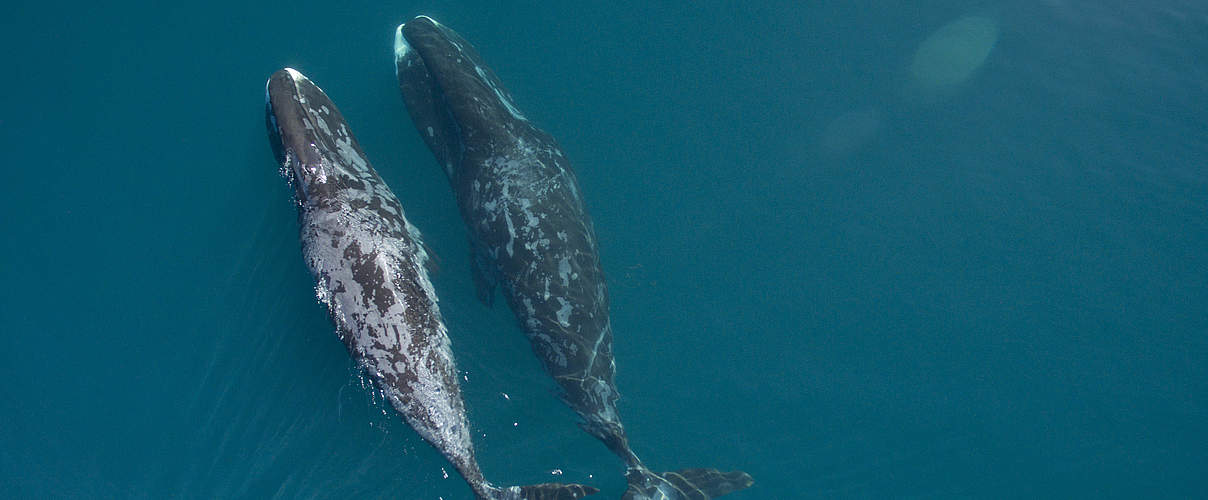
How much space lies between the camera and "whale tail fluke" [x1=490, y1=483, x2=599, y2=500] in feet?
20.2

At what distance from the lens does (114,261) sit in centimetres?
838

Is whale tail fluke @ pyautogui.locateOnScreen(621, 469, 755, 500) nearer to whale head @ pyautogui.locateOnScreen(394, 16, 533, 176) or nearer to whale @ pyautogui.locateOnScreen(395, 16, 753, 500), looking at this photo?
whale @ pyautogui.locateOnScreen(395, 16, 753, 500)

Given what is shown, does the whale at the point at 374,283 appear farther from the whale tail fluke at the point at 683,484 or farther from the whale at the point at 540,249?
the whale at the point at 540,249

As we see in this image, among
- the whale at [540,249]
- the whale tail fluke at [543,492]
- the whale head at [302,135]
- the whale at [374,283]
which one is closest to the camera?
the whale at [374,283]

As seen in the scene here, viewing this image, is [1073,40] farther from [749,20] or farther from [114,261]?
[114,261]

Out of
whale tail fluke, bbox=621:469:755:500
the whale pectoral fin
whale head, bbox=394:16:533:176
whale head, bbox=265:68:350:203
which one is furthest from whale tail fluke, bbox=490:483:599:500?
whale head, bbox=394:16:533:176

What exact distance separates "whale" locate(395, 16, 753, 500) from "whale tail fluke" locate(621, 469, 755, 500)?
0.01 m

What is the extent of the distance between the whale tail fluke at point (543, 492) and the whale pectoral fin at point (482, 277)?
2.14 metres

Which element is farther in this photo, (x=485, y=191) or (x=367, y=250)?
(x=485, y=191)

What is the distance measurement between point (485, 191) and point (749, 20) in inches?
201

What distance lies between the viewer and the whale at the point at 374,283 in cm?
584

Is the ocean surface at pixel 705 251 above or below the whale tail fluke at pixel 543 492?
above

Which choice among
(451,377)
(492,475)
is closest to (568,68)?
(451,377)

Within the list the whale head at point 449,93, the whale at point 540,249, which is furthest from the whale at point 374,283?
the whale head at point 449,93
